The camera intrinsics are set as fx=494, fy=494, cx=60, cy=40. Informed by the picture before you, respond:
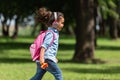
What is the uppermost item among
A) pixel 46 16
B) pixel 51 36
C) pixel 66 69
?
pixel 46 16

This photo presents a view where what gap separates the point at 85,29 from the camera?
23.3 meters

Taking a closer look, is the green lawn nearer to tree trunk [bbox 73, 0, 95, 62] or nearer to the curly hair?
tree trunk [bbox 73, 0, 95, 62]

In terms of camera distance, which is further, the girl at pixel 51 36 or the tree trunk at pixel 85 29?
the tree trunk at pixel 85 29

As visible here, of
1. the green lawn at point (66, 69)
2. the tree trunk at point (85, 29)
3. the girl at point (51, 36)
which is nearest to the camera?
the girl at point (51, 36)

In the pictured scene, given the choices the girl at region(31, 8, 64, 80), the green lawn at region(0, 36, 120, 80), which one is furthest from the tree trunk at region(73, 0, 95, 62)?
the girl at region(31, 8, 64, 80)

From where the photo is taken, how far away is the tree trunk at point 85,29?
23234 millimetres

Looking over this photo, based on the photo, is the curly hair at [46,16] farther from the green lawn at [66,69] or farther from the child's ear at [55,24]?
the green lawn at [66,69]

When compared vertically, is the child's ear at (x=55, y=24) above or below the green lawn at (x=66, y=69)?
above

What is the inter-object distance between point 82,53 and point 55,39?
1376 cm

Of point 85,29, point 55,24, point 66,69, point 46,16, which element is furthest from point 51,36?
point 85,29

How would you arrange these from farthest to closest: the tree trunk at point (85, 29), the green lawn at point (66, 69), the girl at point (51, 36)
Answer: the tree trunk at point (85, 29)
the green lawn at point (66, 69)
the girl at point (51, 36)

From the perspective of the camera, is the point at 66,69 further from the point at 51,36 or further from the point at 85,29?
the point at 51,36

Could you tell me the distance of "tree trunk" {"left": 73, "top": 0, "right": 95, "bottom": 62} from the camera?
915 inches

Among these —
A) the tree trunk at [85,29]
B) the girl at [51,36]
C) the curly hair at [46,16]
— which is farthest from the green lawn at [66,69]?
the curly hair at [46,16]
